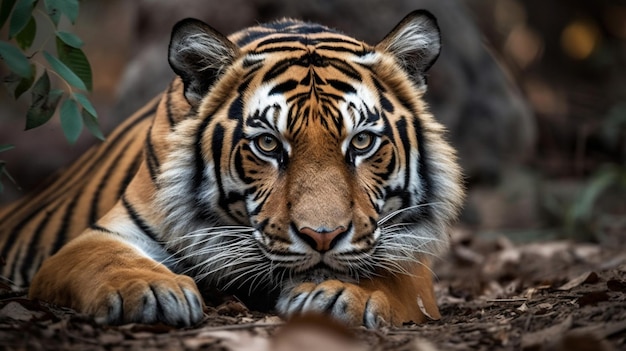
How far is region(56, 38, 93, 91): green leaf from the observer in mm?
3271

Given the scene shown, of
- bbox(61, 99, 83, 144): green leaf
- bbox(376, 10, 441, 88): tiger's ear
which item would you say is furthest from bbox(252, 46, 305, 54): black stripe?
bbox(61, 99, 83, 144): green leaf

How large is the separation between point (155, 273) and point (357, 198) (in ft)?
2.61

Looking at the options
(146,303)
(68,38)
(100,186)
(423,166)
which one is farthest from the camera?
(100,186)

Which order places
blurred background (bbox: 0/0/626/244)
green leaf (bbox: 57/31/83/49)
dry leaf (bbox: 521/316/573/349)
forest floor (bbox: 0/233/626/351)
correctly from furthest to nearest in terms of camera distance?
Answer: blurred background (bbox: 0/0/626/244), green leaf (bbox: 57/31/83/49), dry leaf (bbox: 521/316/573/349), forest floor (bbox: 0/233/626/351)

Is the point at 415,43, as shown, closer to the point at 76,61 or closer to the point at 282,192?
the point at 282,192

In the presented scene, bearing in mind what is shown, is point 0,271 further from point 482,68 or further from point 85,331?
point 482,68

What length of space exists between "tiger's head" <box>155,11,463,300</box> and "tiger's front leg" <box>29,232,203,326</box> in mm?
343

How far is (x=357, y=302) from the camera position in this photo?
286 centimetres

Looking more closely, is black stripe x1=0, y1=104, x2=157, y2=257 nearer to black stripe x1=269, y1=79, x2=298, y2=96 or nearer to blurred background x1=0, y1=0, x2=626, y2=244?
black stripe x1=269, y1=79, x2=298, y2=96

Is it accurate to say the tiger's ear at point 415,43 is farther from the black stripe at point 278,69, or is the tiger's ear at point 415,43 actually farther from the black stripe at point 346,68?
the black stripe at point 278,69

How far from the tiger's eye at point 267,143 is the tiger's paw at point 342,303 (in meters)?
0.55

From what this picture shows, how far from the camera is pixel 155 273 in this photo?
288cm

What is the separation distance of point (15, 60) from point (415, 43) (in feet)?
5.53

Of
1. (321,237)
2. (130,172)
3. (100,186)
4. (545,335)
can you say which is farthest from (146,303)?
(100,186)
